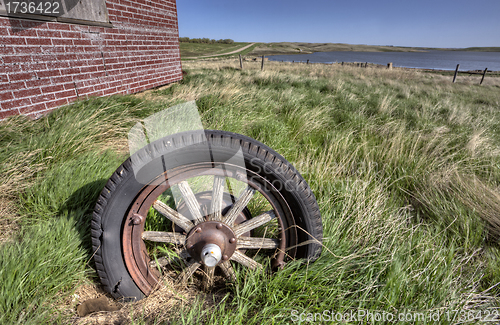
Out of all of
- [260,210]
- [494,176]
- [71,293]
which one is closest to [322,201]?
[260,210]

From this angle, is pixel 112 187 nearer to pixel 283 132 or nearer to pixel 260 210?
pixel 260 210

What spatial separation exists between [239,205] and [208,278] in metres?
0.53

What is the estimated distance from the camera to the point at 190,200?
1.37 meters

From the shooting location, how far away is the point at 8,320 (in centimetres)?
110

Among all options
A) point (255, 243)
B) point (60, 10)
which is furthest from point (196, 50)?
point (255, 243)

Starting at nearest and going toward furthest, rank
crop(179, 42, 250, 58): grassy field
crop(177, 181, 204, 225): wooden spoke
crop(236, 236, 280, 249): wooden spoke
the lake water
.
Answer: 1. crop(177, 181, 204, 225): wooden spoke
2. crop(236, 236, 280, 249): wooden spoke
3. the lake water
4. crop(179, 42, 250, 58): grassy field

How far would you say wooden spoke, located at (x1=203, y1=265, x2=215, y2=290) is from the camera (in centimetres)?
144

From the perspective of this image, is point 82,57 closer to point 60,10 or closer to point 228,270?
point 60,10

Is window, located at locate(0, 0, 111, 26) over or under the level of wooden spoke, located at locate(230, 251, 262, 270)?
over

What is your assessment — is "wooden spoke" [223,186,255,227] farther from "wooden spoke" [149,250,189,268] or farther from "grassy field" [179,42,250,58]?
"grassy field" [179,42,250,58]

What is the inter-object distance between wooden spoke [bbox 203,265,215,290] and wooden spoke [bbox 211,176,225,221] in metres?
0.34

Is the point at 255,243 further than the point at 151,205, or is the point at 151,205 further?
the point at 255,243

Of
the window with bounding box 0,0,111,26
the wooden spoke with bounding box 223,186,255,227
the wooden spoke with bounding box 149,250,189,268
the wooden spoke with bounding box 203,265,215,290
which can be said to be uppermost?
the window with bounding box 0,0,111,26

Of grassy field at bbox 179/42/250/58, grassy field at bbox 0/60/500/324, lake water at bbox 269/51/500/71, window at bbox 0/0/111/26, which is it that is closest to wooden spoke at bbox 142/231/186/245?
grassy field at bbox 0/60/500/324
